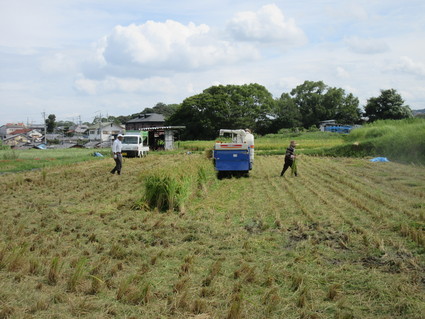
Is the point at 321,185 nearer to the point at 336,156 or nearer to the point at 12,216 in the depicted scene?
the point at 12,216

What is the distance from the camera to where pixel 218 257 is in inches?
219

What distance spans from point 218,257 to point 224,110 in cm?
4929

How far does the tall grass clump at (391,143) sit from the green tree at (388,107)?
89.6ft

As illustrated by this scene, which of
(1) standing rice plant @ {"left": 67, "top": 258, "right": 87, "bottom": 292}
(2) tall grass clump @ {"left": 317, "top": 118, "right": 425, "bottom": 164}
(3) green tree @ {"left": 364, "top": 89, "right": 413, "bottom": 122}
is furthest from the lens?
(3) green tree @ {"left": 364, "top": 89, "right": 413, "bottom": 122}

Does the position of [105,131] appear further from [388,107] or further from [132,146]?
[132,146]

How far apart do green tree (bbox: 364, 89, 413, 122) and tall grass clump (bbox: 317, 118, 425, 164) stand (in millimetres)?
27303

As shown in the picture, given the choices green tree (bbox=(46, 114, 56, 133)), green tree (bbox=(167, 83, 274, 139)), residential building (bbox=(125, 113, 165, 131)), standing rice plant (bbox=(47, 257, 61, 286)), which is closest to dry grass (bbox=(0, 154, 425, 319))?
standing rice plant (bbox=(47, 257, 61, 286))

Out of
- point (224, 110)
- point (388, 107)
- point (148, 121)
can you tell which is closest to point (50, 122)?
point (148, 121)

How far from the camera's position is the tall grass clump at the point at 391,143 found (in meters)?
19.5

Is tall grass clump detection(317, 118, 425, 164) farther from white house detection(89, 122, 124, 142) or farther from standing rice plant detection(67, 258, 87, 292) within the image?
white house detection(89, 122, 124, 142)

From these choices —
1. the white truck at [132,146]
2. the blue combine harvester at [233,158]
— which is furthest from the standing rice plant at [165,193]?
the white truck at [132,146]

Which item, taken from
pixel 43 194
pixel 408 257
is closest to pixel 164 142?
pixel 43 194

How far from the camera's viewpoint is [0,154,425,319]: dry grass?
13.1 feet

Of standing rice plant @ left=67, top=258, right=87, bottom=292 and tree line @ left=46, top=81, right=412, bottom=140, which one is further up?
tree line @ left=46, top=81, right=412, bottom=140
